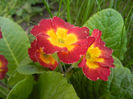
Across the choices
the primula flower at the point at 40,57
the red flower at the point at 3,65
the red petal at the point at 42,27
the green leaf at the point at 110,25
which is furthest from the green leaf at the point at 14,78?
the green leaf at the point at 110,25

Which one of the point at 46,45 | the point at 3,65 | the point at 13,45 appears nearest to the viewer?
the point at 46,45

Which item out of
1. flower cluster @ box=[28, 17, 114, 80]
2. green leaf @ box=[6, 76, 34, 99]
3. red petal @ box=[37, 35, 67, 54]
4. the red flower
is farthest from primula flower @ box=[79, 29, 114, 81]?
the red flower

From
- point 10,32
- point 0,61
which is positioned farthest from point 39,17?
point 0,61

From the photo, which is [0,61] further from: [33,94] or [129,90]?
[129,90]

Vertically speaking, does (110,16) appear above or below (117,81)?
above

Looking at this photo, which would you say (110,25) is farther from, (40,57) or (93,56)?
(40,57)

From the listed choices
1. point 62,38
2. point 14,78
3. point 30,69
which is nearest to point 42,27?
point 62,38
